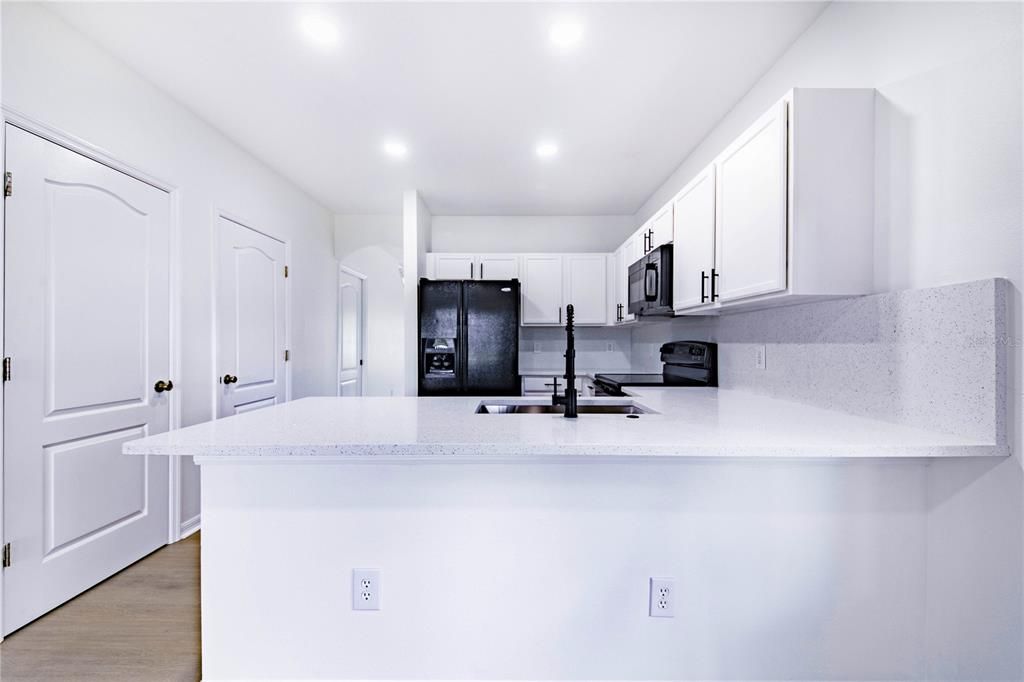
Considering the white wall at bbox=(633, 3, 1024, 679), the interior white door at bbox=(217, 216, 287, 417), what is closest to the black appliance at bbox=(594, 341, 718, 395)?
the white wall at bbox=(633, 3, 1024, 679)

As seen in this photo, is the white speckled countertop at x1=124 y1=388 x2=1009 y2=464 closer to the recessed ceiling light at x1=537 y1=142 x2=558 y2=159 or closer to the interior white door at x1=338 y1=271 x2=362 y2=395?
the recessed ceiling light at x1=537 y1=142 x2=558 y2=159

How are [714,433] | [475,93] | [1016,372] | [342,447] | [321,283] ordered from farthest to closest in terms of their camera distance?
[321,283] < [475,93] < [714,433] < [342,447] < [1016,372]

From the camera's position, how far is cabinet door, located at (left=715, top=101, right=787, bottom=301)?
4.78 ft

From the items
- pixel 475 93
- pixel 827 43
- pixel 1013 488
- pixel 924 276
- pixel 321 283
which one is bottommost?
pixel 1013 488

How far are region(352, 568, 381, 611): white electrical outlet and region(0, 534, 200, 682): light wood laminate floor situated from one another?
0.74 meters

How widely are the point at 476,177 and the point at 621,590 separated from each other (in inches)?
123

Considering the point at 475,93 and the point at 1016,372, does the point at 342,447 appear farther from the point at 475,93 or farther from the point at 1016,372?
the point at 475,93

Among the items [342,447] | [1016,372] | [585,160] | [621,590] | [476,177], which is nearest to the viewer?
[1016,372]

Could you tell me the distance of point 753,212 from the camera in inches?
63.5

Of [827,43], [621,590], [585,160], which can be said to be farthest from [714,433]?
[585,160]

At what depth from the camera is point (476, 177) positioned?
3.59 m

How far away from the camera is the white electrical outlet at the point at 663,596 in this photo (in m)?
1.36

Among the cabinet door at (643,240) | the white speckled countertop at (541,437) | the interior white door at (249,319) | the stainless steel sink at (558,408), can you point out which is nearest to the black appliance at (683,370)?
the stainless steel sink at (558,408)

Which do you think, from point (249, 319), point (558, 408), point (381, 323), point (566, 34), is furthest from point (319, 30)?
point (381, 323)
